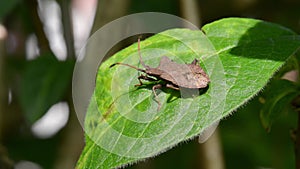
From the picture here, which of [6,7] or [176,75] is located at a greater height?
[176,75]

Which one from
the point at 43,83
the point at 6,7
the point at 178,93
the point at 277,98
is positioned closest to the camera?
the point at 178,93

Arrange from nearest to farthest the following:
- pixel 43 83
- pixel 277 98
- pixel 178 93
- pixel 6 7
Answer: pixel 178 93, pixel 277 98, pixel 6 7, pixel 43 83

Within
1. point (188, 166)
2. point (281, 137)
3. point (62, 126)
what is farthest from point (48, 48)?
point (281, 137)

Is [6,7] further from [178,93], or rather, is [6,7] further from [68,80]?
[178,93]

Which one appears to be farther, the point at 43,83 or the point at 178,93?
the point at 43,83

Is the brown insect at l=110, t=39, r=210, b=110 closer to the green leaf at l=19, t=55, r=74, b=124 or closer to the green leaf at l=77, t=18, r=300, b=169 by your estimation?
the green leaf at l=77, t=18, r=300, b=169

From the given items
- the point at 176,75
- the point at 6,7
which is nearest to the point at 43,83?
the point at 6,7

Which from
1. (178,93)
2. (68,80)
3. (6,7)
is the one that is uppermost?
(178,93)
